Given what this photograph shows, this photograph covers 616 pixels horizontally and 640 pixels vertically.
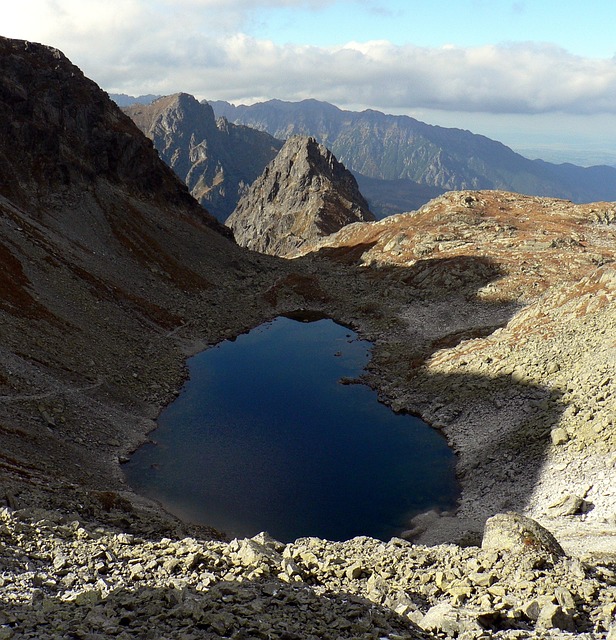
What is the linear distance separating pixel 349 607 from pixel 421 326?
2630 inches

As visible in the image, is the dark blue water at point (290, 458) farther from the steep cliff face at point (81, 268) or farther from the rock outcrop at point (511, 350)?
the steep cliff face at point (81, 268)

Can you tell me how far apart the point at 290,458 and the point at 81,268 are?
4569cm

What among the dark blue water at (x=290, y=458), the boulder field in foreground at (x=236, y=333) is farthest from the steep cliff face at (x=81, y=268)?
the dark blue water at (x=290, y=458)

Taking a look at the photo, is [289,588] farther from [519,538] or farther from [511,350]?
[511,350]

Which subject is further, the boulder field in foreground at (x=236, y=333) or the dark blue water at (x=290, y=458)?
the dark blue water at (x=290, y=458)

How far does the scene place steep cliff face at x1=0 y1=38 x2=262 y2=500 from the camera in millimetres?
49969

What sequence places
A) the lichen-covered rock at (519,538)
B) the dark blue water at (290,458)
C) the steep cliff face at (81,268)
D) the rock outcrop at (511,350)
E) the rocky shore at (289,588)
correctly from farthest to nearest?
the steep cliff face at (81,268) → the dark blue water at (290,458) → the rock outcrop at (511,350) → the lichen-covered rock at (519,538) → the rocky shore at (289,588)

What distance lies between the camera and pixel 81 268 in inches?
3177

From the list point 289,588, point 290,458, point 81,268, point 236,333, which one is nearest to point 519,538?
point 289,588

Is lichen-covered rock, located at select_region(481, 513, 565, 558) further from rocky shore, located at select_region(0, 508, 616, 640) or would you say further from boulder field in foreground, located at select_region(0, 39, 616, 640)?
boulder field in foreground, located at select_region(0, 39, 616, 640)

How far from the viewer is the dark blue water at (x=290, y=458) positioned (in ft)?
144

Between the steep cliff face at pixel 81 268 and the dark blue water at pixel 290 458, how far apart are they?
16.0ft

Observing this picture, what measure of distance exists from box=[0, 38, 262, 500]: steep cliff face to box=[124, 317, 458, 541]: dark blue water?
16.0ft

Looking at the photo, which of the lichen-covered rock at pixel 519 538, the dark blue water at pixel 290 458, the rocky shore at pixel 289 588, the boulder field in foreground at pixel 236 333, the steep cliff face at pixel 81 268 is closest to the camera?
the rocky shore at pixel 289 588
